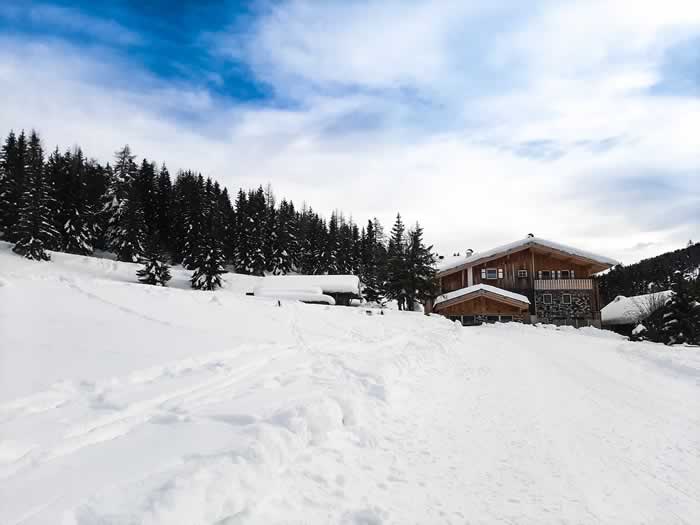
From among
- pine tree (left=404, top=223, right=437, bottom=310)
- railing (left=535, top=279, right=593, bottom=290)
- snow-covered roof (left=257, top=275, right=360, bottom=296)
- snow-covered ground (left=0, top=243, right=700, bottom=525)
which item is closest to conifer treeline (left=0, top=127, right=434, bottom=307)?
pine tree (left=404, top=223, right=437, bottom=310)

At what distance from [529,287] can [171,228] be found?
54.8 meters

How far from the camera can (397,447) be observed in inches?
170

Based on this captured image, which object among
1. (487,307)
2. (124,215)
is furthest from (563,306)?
(124,215)

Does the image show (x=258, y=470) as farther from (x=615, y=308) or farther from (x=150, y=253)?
(x=615, y=308)

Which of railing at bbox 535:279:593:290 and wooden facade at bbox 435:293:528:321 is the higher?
railing at bbox 535:279:593:290

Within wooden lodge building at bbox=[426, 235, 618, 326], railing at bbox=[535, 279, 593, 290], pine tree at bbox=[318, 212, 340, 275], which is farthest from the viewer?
pine tree at bbox=[318, 212, 340, 275]

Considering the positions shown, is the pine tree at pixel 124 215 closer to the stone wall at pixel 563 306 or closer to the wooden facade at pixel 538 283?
the wooden facade at pixel 538 283

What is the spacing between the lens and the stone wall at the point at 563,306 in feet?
114

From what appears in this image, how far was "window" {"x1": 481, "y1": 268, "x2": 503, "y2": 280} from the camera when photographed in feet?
123

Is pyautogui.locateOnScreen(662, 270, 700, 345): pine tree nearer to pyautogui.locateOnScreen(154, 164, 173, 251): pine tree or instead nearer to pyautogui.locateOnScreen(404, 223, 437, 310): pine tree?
pyautogui.locateOnScreen(404, 223, 437, 310): pine tree

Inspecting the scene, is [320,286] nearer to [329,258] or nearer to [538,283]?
[538,283]

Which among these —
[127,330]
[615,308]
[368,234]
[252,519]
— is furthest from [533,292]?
[368,234]

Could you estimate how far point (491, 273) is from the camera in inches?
1491

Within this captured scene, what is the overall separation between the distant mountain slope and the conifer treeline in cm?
4747
